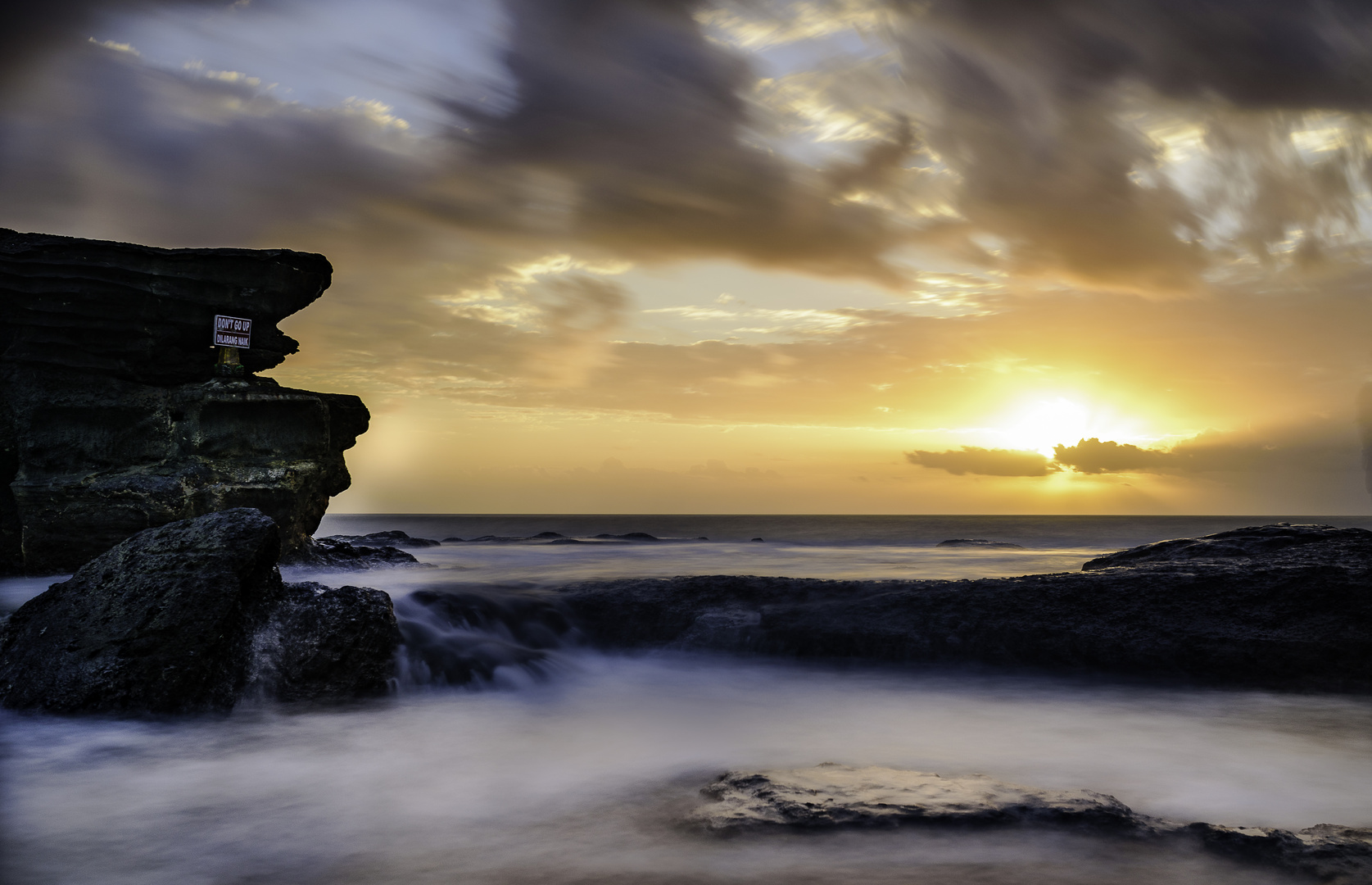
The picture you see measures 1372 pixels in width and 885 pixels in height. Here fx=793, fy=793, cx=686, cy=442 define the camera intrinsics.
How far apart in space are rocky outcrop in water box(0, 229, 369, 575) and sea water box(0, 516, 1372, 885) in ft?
29.6

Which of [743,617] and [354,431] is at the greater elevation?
[354,431]

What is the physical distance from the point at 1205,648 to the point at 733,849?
5269 millimetres

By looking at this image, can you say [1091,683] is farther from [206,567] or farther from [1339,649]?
[206,567]

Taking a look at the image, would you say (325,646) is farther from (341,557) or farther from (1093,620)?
(341,557)

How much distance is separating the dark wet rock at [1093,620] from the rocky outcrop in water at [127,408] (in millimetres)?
8886

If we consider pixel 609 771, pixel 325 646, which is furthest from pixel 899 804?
pixel 325 646

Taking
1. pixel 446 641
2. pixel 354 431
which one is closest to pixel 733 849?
pixel 446 641

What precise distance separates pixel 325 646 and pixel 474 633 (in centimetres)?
227

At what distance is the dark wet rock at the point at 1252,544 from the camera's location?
7.73 m

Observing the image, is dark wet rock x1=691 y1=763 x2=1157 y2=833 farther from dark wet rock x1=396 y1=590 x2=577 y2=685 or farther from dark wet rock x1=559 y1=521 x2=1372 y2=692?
dark wet rock x1=396 y1=590 x2=577 y2=685

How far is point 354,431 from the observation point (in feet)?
53.1

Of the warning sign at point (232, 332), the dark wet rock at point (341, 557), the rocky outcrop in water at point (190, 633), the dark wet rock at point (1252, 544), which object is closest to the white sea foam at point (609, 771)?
the rocky outcrop in water at point (190, 633)

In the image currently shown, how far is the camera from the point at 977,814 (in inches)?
142

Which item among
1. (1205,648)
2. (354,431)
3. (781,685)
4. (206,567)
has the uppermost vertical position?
(354,431)
